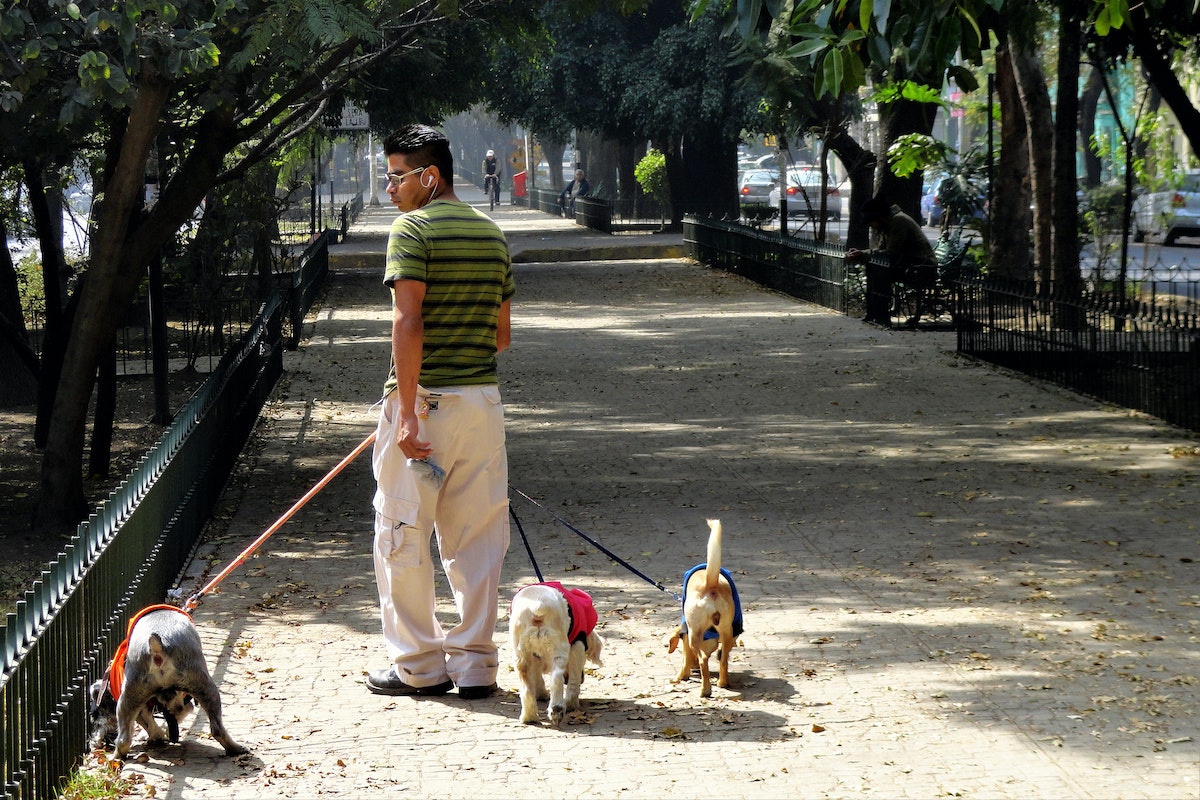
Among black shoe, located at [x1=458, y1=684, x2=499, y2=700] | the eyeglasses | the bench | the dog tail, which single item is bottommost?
black shoe, located at [x1=458, y1=684, x2=499, y2=700]

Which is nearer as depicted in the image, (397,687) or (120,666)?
(120,666)

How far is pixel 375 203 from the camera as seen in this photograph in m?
71.3

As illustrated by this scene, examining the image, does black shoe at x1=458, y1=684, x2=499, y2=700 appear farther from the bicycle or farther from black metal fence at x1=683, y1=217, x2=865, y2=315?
the bicycle

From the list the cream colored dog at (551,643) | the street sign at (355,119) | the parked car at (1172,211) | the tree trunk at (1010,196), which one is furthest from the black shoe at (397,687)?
the parked car at (1172,211)

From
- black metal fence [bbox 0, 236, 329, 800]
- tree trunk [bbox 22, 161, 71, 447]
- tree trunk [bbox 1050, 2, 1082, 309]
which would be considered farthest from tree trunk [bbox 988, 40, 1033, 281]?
black metal fence [bbox 0, 236, 329, 800]

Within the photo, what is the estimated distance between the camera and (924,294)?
62.8 ft

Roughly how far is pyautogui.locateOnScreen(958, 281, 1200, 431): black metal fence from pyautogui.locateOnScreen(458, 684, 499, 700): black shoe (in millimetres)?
7618

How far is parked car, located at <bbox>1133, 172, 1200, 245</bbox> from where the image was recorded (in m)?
35.0

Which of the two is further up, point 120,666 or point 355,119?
point 355,119

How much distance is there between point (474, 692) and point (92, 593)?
145 cm

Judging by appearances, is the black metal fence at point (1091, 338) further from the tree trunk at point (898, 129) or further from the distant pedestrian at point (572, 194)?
the distant pedestrian at point (572, 194)

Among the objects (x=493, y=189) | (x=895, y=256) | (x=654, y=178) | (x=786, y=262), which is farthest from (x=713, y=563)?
(x=493, y=189)

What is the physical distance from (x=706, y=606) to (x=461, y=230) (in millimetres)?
A: 1651

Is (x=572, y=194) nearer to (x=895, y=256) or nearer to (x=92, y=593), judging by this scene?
(x=895, y=256)
